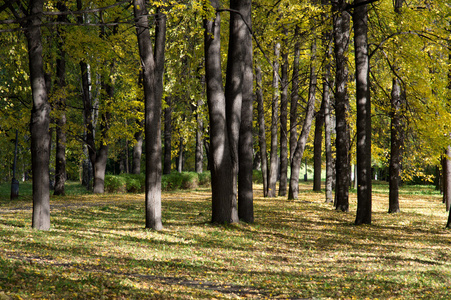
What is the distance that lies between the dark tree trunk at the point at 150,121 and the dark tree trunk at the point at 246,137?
2.82m

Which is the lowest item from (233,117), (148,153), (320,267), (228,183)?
(320,267)

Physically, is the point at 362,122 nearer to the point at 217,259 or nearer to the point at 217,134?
the point at 217,134

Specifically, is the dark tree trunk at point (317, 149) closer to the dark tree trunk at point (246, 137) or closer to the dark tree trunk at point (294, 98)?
the dark tree trunk at point (294, 98)

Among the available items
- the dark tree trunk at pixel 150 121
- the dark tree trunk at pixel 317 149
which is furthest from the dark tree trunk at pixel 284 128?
the dark tree trunk at pixel 150 121

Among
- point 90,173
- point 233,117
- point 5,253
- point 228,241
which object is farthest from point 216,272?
point 90,173

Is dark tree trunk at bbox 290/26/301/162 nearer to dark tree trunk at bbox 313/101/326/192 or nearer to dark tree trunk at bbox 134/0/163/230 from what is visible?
dark tree trunk at bbox 313/101/326/192

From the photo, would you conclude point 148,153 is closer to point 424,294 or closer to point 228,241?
point 228,241

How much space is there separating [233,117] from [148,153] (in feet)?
9.28

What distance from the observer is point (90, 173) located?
2814cm

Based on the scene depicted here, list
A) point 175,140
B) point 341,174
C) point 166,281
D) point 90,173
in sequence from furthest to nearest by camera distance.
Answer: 1. point 175,140
2. point 90,173
3. point 341,174
4. point 166,281

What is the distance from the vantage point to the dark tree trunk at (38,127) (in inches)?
401

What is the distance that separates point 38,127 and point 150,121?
262cm

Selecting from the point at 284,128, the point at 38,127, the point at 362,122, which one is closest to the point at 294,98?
Answer: the point at 284,128

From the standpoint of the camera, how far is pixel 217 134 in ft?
38.8
